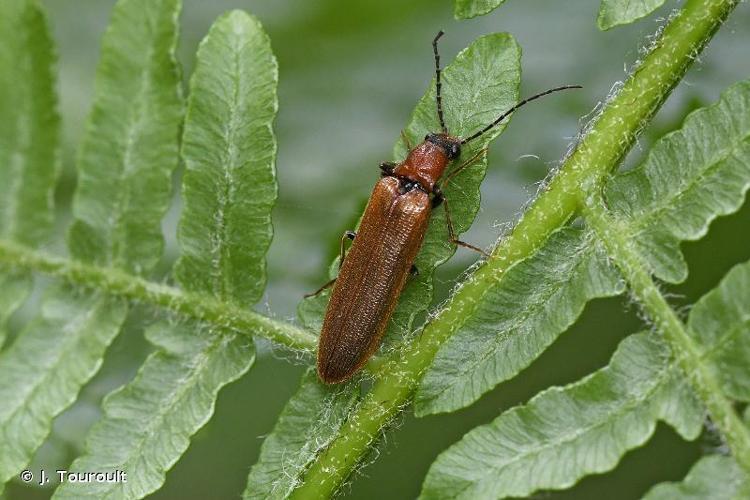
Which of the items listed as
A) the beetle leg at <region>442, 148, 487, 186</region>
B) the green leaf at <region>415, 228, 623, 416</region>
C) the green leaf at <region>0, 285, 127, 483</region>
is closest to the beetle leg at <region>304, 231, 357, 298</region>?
the beetle leg at <region>442, 148, 487, 186</region>

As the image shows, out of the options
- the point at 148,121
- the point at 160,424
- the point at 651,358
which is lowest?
the point at 160,424

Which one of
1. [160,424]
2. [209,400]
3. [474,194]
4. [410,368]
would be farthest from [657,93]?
[160,424]

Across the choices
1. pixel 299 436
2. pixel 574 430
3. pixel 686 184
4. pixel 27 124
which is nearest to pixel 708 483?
pixel 574 430

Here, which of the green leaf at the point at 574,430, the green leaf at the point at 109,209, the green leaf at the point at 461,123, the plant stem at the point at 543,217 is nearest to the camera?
the green leaf at the point at 574,430

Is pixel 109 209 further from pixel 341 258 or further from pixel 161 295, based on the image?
pixel 341 258

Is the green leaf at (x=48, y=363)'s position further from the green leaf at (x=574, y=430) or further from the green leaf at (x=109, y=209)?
the green leaf at (x=574, y=430)

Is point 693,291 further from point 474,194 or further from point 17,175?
point 17,175

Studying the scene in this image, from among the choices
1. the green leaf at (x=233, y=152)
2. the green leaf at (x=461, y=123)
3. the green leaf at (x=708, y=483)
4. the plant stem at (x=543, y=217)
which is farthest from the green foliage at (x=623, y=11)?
the green leaf at (x=708, y=483)
